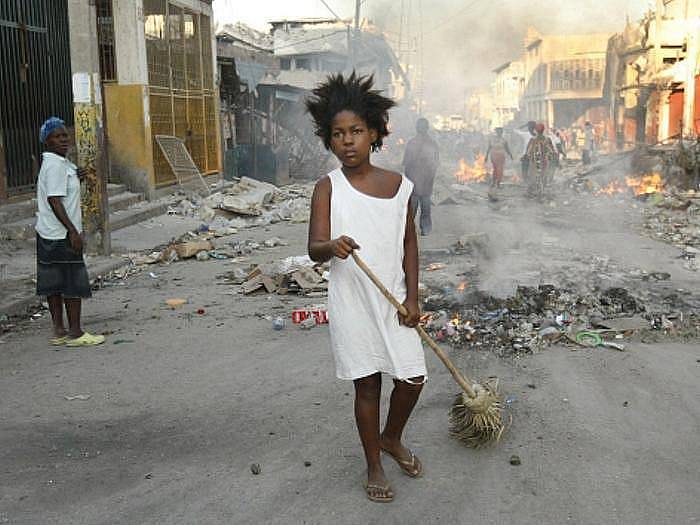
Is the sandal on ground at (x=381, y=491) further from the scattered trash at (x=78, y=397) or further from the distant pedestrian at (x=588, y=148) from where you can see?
the distant pedestrian at (x=588, y=148)

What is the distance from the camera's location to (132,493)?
3.21 meters

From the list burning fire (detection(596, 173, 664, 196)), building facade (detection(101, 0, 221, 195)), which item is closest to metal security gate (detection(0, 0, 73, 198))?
building facade (detection(101, 0, 221, 195))

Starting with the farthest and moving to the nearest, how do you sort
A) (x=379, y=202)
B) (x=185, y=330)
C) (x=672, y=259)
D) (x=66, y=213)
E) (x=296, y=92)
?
(x=296, y=92) < (x=672, y=259) < (x=185, y=330) < (x=66, y=213) < (x=379, y=202)

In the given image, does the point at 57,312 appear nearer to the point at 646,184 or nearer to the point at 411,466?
the point at 411,466

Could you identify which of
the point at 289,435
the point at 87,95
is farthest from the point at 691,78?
the point at 289,435

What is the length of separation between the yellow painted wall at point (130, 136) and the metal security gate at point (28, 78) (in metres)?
1.48

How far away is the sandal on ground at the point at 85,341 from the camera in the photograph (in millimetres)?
5531

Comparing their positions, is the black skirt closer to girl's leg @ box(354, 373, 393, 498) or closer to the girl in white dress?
the girl in white dress

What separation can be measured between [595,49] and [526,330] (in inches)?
1890

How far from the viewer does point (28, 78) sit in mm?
11211

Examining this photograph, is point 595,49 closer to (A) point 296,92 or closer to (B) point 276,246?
(A) point 296,92

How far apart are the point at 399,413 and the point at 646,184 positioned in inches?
641

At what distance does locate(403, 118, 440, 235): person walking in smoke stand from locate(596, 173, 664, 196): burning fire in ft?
25.9

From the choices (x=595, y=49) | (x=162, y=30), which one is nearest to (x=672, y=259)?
(x=162, y=30)
